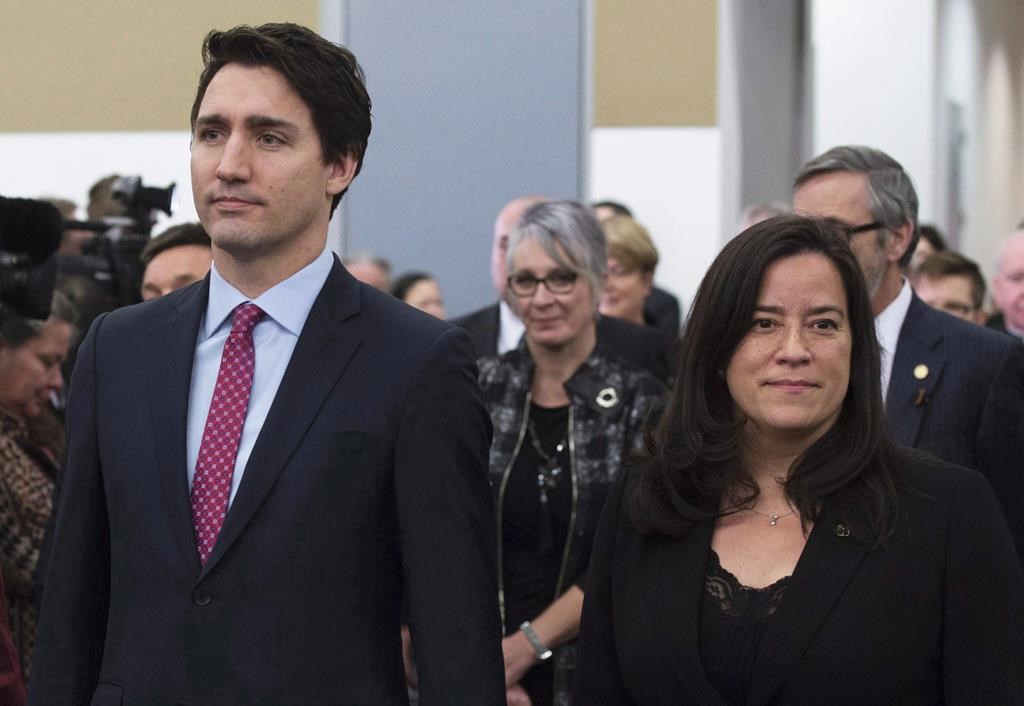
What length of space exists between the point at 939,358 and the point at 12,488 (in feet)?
6.90

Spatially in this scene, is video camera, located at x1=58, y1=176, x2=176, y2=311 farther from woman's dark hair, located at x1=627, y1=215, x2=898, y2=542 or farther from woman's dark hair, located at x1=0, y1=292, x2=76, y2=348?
woman's dark hair, located at x1=627, y1=215, x2=898, y2=542

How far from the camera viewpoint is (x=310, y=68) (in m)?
2.71

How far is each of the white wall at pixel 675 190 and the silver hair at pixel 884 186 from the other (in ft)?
13.6

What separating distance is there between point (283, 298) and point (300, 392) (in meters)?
0.16

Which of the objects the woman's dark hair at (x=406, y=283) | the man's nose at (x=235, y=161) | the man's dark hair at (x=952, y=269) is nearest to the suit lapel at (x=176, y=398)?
the man's nose at (x=235, y=161)

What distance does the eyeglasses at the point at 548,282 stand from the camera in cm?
430

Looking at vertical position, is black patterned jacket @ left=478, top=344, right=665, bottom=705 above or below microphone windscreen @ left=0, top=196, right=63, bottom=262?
below

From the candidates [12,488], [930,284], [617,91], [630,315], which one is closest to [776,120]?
[617,91]

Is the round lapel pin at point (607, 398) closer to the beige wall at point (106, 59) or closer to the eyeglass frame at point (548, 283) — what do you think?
the eyeglass frame at point (548, 283)

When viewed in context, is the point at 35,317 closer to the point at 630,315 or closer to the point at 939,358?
the point at 939,358

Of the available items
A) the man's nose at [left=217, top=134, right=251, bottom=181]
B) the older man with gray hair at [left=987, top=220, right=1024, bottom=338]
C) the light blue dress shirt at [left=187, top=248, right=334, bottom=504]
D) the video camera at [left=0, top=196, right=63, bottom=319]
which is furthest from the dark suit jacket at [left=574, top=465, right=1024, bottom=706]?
the older man with gray hair at [left=987, top=220, right=1024, bottom=338]

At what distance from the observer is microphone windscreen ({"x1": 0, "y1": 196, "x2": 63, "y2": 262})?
3.84 metres

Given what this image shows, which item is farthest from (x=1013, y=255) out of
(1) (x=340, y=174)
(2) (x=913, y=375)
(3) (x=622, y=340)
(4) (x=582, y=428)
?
(1) (x=340, y=174)

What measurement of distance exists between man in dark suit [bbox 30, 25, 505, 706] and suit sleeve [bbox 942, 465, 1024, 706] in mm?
667
